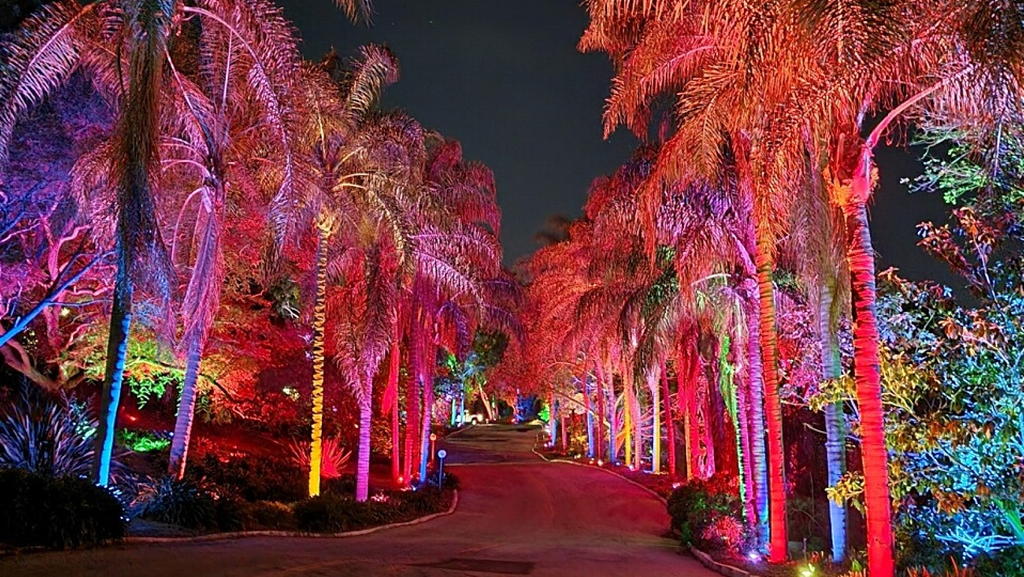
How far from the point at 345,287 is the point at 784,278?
15098 mm

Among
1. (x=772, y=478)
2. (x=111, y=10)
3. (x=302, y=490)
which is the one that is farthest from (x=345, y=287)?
(x=772, y=478)

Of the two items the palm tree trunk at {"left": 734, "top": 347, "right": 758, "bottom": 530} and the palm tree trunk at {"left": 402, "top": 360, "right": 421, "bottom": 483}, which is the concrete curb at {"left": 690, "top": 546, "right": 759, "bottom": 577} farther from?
the palm tree trunk at {"left": 402, "top": 360, "right": 421, "bottom": 483}

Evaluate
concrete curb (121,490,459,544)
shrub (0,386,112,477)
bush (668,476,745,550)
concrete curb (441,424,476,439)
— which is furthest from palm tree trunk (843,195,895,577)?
concrete curb (441,424,476,439)

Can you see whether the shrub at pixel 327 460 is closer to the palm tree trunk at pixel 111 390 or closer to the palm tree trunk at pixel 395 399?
the palm tree trunk at pixel 395 399

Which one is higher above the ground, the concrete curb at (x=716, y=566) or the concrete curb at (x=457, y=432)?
the concrete curb at (x=457, y=432)

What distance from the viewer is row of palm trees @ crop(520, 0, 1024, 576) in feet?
27.8

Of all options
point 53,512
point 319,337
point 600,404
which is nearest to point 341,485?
point 319,337

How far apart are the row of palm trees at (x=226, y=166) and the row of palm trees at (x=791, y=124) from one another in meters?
5.61

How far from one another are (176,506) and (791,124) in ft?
39.4

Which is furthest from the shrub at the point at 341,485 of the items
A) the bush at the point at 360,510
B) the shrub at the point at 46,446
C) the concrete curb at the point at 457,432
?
the concrete curb at the point at 457,432

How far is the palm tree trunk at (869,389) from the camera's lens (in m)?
10.3

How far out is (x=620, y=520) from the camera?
87.8ft

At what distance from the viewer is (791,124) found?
10359 millimetres

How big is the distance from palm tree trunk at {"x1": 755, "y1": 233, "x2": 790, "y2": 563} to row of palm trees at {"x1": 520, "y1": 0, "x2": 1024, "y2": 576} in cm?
3
